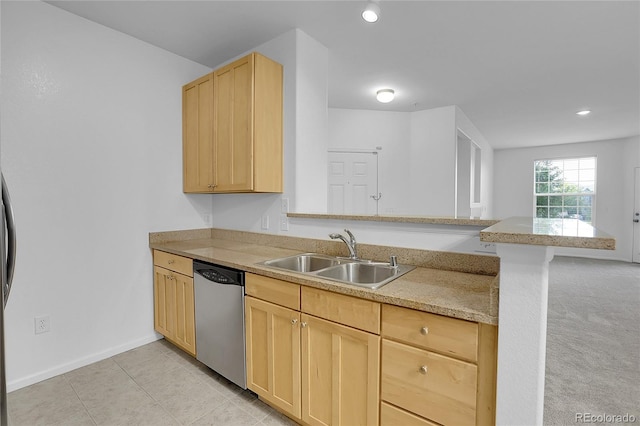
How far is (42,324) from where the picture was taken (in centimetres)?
214

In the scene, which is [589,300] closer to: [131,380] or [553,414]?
[553,414]

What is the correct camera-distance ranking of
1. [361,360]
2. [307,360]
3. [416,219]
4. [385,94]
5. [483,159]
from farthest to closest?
1. [483,159]
2. [385,94]
3. [416,219]
4. [307,360]
5. [361,360]

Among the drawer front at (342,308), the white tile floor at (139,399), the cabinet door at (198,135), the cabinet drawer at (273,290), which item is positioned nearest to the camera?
the drawer front at (342,308)

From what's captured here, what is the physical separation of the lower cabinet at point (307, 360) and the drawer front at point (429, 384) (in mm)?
68

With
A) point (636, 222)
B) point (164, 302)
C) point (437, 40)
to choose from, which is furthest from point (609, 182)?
point (164, 302)

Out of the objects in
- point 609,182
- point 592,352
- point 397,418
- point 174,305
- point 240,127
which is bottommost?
point 592,352

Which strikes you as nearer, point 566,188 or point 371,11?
point 371,11

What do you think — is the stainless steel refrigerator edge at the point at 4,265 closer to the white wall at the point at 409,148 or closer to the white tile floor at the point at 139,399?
the white tile floor at the point at 139,399

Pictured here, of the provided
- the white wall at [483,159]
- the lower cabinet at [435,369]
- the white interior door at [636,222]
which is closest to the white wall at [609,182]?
the white interior door at [636,222]

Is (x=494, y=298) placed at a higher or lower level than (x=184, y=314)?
higher

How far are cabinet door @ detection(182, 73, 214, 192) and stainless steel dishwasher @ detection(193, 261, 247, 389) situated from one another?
2.83 feet

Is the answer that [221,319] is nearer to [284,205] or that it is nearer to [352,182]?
[284,205]

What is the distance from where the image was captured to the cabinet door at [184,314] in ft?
→ 7.48

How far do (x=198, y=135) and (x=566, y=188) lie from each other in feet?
26.5
